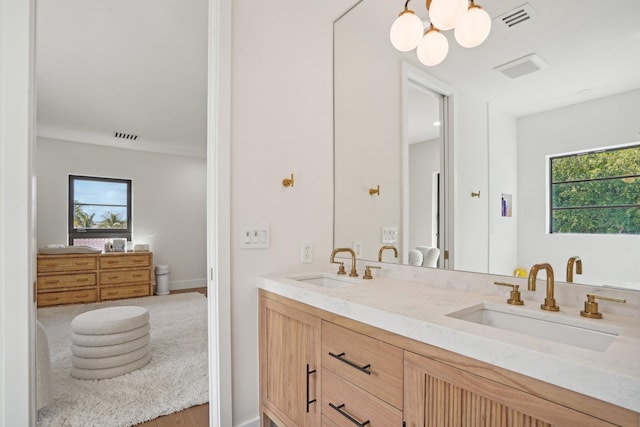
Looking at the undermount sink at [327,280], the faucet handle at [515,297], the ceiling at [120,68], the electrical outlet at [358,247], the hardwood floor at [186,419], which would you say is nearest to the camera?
the faucet handle at [515,297]

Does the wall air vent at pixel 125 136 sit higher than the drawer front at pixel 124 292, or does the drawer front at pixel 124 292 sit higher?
the wall air vent at pixel 125 136

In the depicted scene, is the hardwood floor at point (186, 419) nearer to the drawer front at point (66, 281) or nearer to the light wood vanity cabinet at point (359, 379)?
the light wood vanity cabinet at point (359, 379)

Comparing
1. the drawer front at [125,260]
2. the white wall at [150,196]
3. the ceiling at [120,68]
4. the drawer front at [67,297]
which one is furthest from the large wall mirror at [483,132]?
the white wall at [150,196]

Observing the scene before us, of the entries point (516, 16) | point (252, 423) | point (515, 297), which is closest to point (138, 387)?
point (252, 423)

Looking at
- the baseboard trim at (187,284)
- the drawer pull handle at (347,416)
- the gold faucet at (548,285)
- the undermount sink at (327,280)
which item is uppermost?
the gold faucet at (548,285)

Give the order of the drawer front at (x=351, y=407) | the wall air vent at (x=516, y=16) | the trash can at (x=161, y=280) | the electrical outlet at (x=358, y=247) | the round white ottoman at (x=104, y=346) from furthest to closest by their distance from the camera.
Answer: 1. the trash can at (x=161, y=280)
2. the round white ottoman at (x=104, y=346)
3. the electrical outlet at (x=358, y=247)
4. the wall air vent at (x=516, y=16)
5. the drawer front at (x=351, y=407)

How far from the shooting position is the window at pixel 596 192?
1047mm

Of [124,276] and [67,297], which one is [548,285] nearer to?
[124,276]

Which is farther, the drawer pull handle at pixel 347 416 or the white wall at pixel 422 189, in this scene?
the white wall at pixel 422 189

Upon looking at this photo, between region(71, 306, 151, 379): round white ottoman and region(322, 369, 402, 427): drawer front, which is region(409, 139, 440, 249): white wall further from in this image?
region(71, 306, 151, 379): round white ottoman

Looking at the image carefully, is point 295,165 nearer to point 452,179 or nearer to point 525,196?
point 452,179

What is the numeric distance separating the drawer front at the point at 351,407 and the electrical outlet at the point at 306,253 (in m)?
0.76

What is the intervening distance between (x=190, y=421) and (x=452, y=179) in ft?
6.86

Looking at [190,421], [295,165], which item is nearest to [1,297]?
[190,421]
